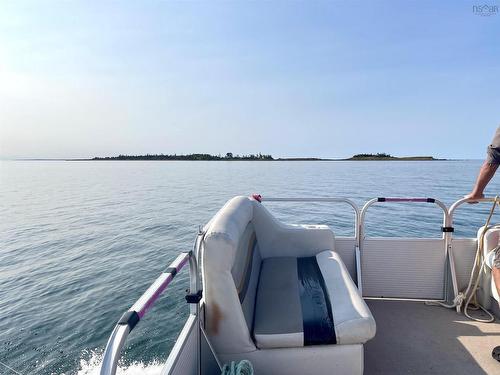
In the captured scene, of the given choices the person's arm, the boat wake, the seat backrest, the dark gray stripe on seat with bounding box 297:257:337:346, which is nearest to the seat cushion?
the dark gray stripe on seat with bounding box 297:257:337:346

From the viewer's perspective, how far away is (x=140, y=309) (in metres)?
1.33

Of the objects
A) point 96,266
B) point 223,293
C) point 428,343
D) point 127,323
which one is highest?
point 127,323

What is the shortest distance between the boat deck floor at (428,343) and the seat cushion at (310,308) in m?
0.69

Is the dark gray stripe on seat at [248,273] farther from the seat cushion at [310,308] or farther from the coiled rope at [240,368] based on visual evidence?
the coiled rope at [240,368]

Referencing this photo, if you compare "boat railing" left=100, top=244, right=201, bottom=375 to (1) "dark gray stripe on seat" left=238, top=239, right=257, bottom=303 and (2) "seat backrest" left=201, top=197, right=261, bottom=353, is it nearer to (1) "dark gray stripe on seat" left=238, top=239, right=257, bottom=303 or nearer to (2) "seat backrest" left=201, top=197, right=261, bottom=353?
(2) "seat backrest" left=201, top=197, right=261, bottom=353

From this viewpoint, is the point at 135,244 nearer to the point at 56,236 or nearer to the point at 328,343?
the point at 56,236

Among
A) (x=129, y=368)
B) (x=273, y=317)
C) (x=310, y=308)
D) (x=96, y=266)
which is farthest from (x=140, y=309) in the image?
(x=96, y=266)

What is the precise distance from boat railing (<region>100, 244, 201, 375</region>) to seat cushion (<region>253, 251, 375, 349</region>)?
0.63 m

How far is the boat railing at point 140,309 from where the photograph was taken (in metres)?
1.09

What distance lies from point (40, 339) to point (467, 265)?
6120 mm

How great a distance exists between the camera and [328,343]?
87.1 inches

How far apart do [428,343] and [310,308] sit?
4.64 feet

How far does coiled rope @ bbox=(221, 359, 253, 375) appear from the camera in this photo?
6.84 feet

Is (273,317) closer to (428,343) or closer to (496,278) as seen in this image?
(428,343)
